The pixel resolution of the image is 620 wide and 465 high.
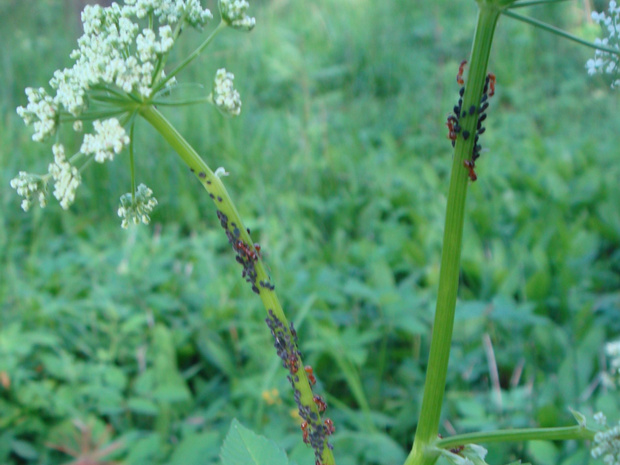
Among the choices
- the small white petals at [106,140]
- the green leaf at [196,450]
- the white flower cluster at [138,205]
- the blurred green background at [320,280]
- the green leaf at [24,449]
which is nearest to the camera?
the small white petals at [106,140]

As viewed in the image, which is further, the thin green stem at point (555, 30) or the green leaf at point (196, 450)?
the green leaf at point (196, 450)

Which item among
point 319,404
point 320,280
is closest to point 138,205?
point 319,404

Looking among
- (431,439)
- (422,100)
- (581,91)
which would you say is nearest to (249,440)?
(431,439)

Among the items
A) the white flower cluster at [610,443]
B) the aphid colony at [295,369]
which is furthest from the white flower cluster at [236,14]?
the white flower cluster at [610,443]

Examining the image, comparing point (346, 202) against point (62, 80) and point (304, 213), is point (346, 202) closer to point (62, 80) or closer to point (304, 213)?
point (304, 213)

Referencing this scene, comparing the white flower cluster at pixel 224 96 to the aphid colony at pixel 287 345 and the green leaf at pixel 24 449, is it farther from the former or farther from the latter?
the green leaf at pixel 24 449

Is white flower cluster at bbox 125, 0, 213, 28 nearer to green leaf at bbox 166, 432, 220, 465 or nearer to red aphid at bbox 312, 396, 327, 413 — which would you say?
red aphid at bbox 312, 396, 327, 413

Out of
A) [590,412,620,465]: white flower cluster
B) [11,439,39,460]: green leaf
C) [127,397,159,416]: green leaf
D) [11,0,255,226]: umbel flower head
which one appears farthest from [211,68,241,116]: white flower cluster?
[11,439,39,460]: green leaf
